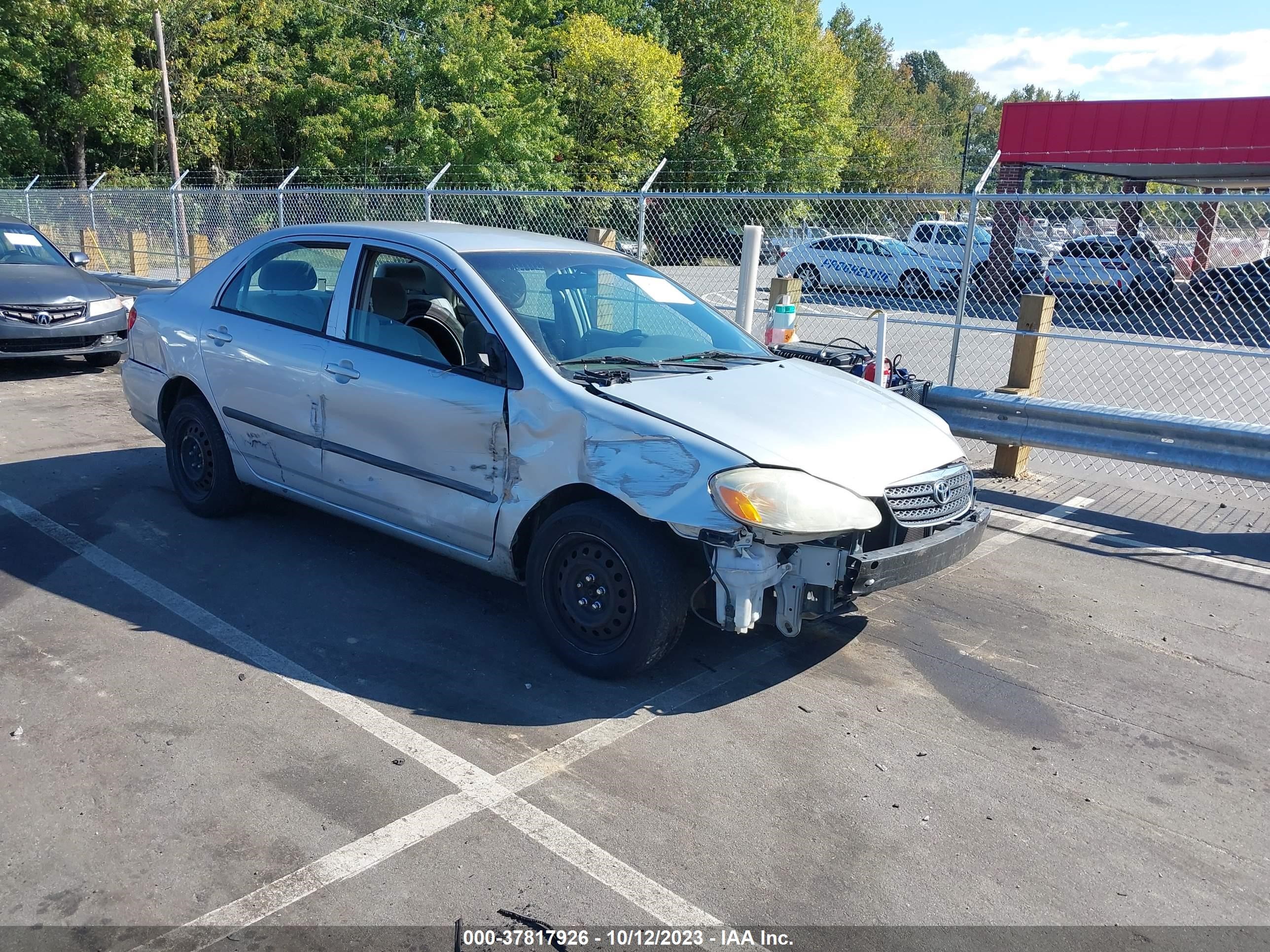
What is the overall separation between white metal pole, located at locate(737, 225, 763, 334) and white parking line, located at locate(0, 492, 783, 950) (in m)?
4.69

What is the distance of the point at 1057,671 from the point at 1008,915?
72.7 inches

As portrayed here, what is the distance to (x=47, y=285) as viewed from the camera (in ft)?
34.0

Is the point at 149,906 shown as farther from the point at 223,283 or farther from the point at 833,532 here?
the point at 223,283

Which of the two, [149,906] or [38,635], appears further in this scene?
[38,635]

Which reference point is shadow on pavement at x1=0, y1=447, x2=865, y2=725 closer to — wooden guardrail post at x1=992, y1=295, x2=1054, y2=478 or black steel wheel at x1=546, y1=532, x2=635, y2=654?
black steel wheel at x1=546, y1=532, x2=635, y2=654

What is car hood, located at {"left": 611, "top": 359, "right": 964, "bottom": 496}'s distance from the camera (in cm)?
397

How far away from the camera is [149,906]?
283 cm

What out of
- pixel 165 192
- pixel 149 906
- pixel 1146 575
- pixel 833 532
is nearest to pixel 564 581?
pixel 833 532

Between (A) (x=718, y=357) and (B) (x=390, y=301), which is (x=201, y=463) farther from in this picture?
(A) (x=718, y=357)

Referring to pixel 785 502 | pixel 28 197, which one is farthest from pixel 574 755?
pixel 28 197

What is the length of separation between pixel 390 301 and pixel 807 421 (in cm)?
215

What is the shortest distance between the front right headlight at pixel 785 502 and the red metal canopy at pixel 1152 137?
20873 millimetres

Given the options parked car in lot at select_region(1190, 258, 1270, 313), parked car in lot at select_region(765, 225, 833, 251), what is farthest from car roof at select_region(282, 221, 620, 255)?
parked car in lot at select_region(1190, 258, 1270, 313)

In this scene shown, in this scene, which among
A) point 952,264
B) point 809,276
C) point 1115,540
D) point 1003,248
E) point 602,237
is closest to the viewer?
point 1115,540
